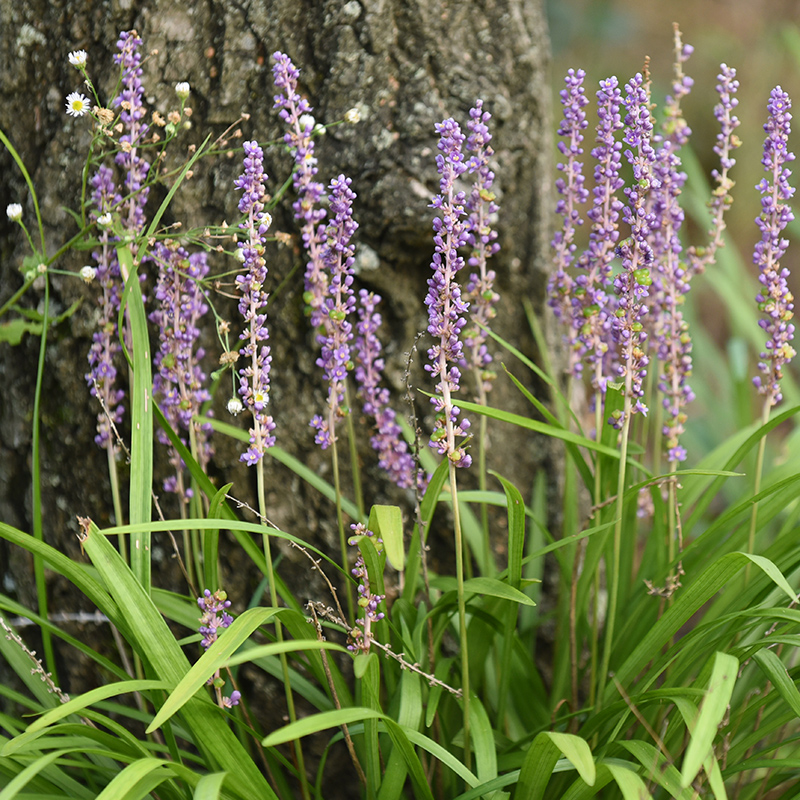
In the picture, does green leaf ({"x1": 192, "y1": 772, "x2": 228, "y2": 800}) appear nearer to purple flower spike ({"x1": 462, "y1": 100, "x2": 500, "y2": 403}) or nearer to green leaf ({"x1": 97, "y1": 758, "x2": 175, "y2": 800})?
green leaf ({"x1": 97, "y1": 758, "x2": 175, "y2": 800})

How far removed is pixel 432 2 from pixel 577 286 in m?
1.03

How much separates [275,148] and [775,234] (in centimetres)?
132

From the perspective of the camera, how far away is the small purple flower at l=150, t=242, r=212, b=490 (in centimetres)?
171

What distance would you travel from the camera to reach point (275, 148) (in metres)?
2.14

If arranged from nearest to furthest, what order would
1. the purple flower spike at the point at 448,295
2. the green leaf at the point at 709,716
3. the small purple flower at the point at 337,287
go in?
the green leaf at the point at 709,716, the purple flower spike at the point at 448,295, the small purple flower at the point at 337,287

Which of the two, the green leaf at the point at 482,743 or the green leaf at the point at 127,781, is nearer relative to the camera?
the green leaf at the point at 127,781

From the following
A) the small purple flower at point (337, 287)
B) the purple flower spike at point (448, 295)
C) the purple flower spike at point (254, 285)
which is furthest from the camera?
the small purple flower at point (337, 287)

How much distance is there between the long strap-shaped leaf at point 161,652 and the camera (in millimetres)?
1382

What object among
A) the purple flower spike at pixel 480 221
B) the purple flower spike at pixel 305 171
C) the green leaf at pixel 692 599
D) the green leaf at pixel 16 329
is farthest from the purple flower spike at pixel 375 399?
the green leaf at pixel 16 329

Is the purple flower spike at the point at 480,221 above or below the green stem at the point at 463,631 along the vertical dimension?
above

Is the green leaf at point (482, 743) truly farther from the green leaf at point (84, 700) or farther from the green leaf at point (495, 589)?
the green leaf at point (84, 700)

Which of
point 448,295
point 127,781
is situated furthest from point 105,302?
point 127,781

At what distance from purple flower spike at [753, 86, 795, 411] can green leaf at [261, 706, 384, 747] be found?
1130mm

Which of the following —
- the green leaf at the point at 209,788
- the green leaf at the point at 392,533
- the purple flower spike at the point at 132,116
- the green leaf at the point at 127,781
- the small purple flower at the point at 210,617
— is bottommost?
the green leaf at the point at 209,788
